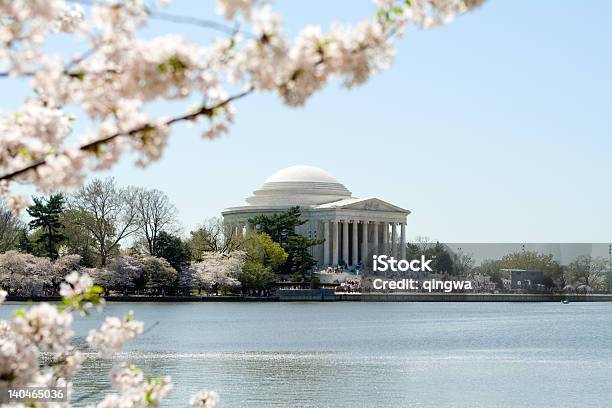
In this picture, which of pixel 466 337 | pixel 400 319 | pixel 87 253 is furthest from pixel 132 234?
pixel 466 337

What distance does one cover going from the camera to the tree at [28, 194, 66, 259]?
9394 cm

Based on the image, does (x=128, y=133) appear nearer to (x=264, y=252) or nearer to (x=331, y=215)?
(x=264, y=252)

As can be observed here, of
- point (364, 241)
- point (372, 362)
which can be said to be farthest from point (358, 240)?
point (372, 362)

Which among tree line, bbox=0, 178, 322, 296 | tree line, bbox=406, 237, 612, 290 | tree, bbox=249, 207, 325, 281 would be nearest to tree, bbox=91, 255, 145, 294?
tree line, bbox=0, 178, 322, 296

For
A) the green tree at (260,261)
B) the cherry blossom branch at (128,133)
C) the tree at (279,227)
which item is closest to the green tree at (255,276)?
the green tree at (260,261)

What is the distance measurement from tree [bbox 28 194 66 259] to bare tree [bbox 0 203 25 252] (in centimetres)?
440

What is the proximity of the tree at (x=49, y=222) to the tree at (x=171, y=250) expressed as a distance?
8.03m

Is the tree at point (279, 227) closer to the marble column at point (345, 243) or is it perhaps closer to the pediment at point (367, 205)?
the pediment at point (367, 205)

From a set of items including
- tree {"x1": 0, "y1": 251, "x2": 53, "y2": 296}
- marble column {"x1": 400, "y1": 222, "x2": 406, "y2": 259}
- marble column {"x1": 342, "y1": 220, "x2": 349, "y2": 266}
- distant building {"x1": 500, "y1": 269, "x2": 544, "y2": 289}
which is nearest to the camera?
tree {"x1": 0, "y1": 251, "x2": 53, "y2": 296}

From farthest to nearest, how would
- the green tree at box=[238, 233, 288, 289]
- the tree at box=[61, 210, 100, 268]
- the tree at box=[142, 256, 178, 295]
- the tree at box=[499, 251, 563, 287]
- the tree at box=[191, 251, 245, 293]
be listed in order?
the tree at box=[499, 251, 563, 287]
the green tree at box=[238, 233, 288, 289]
the tree at box=[191, 251, 245, 293]
the tree at box=[61, 210, 100, 268]
the tree at box=[142, 256, 178, 295]

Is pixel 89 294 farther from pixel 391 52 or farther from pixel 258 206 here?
pixel 258 206

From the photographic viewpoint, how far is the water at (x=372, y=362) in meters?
30.8

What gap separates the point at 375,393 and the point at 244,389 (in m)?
3.58

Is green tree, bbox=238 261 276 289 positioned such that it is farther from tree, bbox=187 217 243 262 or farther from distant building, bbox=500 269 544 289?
distant building, bbox=500 269 544 289
